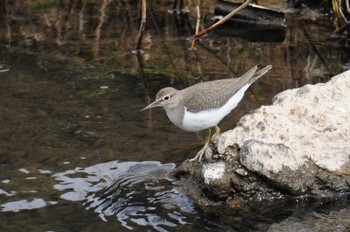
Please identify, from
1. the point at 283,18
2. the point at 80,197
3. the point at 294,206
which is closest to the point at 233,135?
the point at 294,206

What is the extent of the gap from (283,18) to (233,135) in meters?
4.72

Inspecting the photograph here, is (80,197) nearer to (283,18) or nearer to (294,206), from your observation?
(294,206)

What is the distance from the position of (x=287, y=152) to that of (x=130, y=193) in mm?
1284

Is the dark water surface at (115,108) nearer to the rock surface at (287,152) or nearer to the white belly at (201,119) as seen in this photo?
the rock surface at (287,152)

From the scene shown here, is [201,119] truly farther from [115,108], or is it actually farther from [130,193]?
[115,108]

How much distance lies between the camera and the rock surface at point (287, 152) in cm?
539

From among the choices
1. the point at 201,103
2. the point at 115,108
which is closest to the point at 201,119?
the point at 201,103

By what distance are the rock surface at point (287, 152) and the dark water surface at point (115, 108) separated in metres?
0.15

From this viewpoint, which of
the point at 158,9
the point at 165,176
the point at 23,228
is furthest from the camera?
the point at 158,9

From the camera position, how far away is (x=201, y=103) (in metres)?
5.99

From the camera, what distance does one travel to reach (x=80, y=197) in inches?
225

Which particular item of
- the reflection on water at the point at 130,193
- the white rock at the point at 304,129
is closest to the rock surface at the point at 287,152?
the white rock at the point at 304,129

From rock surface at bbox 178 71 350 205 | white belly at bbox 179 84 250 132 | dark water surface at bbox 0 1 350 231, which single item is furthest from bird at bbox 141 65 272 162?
dark water surface at bbox 0 1 350 231

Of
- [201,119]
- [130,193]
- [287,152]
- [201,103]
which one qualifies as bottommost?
[130,193]
